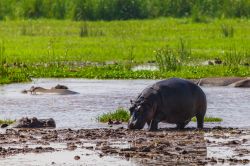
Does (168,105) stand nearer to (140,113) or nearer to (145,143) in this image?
(140,113)

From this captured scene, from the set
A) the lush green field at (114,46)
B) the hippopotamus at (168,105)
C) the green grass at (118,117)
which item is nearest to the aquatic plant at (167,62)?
the lush green field at (114,46)

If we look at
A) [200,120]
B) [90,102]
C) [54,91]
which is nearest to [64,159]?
[200,120]

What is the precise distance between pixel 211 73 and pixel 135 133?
12197mm

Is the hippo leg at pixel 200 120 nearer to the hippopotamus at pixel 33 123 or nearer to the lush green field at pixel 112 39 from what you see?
the hippopotamus at pixel 33 123

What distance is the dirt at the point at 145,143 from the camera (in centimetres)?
1242

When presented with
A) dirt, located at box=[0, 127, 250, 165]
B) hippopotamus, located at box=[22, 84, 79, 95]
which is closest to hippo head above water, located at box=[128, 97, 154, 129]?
dirt, located at box=[0, 127, 250, 165]

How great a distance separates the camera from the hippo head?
15102mm

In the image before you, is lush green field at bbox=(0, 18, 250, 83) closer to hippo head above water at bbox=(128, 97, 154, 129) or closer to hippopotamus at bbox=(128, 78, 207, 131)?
hippopotamus at bbox=(128, 78, 207, 131)

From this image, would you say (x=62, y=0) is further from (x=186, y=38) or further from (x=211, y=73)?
(x=211, y=73)

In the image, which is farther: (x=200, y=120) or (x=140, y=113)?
(x=200, y=120)

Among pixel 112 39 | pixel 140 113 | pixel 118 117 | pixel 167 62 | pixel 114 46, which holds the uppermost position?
pixel 140 113

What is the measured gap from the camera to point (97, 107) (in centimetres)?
1992

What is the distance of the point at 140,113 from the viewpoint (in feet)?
49.6

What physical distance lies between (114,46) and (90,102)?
654 inches
